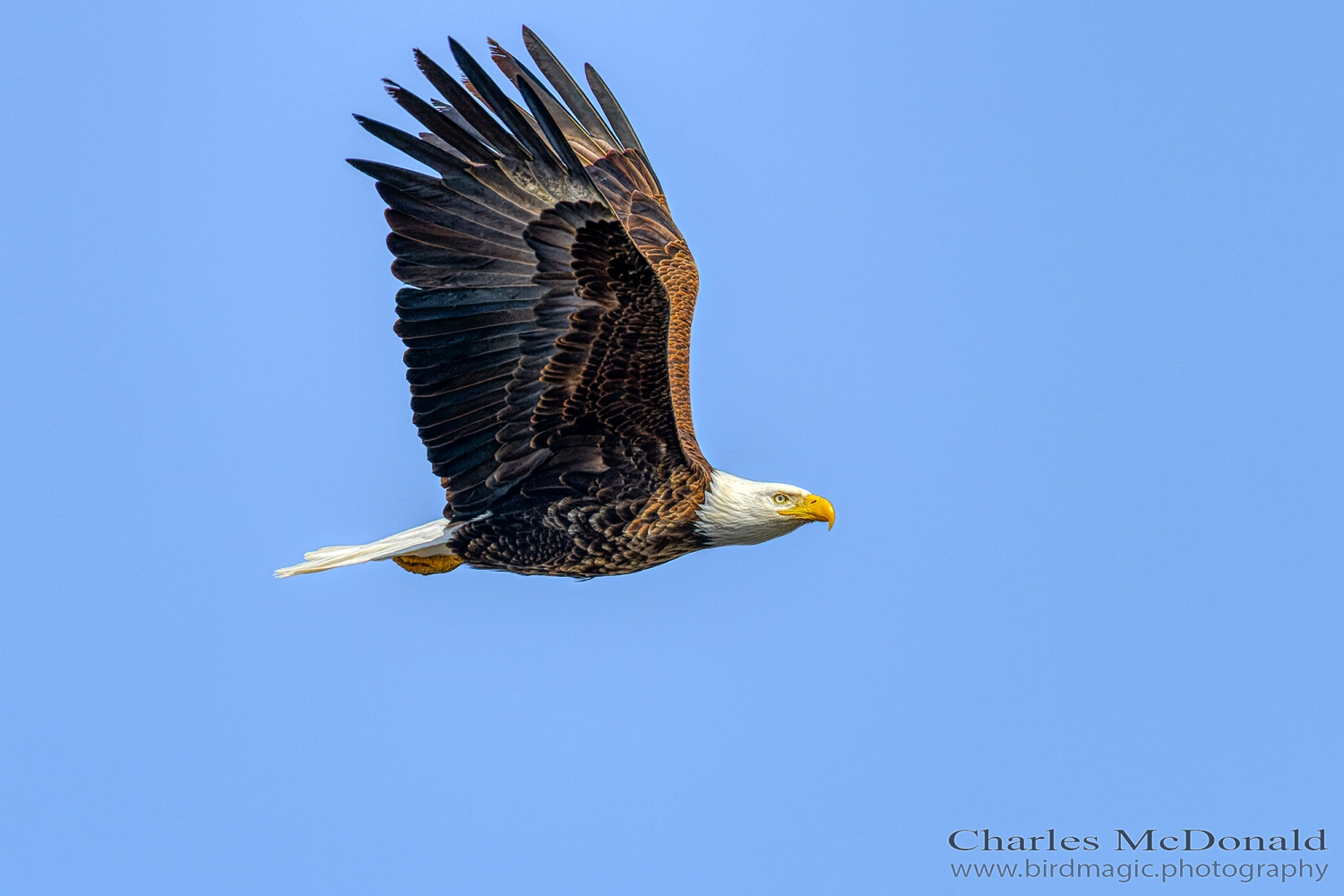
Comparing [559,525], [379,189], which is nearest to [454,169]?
[379,189]

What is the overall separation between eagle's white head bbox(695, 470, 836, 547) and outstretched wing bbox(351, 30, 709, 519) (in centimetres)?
25

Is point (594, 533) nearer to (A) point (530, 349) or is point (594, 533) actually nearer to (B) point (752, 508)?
(B) point (752, 508)

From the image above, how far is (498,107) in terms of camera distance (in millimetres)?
9758

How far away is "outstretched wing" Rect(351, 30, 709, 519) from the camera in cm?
986

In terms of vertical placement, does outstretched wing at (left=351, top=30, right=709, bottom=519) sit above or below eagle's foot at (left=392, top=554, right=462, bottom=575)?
above

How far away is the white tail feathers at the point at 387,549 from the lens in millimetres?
10945

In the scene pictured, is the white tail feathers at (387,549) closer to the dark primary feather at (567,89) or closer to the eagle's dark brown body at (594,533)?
the eagle's dark brown body at (594,533)

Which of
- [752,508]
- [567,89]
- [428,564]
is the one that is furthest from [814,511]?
[567,89]

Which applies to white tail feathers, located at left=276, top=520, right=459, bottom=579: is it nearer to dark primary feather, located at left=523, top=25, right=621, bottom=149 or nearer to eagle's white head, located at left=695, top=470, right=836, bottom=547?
eagle's white head, located at left=695, top=470, right=836, bottom=547

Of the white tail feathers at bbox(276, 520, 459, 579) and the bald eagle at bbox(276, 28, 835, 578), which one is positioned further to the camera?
the white tail feathers at bbox(276, 520, 459, 579)

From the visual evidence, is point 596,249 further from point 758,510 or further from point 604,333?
point 758,510

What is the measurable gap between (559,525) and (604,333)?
4.26 ft

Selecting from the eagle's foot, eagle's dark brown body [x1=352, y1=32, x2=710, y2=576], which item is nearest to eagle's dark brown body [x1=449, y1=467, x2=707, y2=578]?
eagle's dark brown body [x1=352, y1=32, x2=710, y2=576]

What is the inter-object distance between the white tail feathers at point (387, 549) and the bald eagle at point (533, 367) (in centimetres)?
1
